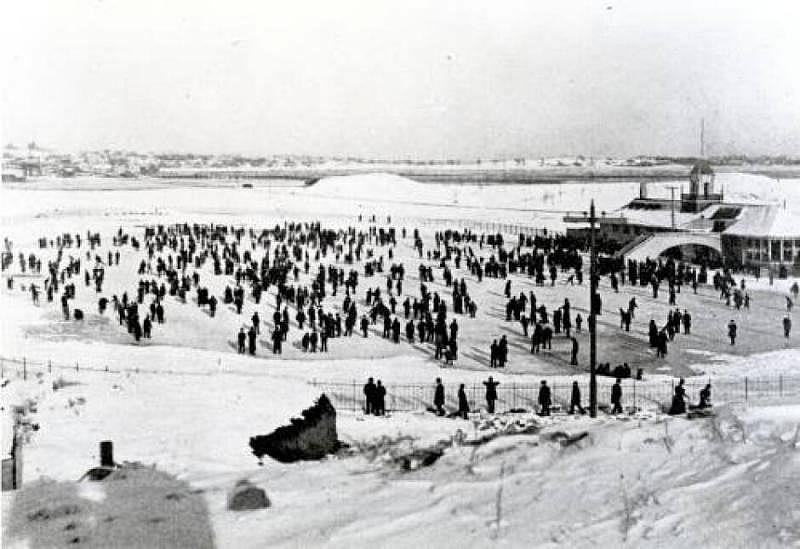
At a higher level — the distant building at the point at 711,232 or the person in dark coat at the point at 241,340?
the distant building at the point at 711,232

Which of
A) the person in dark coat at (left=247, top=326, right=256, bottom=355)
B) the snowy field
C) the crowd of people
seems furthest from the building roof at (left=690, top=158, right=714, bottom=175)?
the person in dark coat at (left=247, top=326, right=256, bottom=355)

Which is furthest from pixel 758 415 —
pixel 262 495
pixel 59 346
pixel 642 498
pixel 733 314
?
pixel 733 314

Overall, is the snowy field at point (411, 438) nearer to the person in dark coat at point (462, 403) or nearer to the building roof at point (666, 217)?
the person in dark coat at point (462, 403)

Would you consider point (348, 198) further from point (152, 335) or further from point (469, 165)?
point (469, 165)

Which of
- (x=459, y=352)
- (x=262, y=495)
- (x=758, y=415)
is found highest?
(x=758, y=415)

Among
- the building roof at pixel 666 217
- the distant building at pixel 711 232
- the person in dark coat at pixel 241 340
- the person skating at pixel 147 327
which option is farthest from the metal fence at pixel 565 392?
the building roof at pixel 666 217

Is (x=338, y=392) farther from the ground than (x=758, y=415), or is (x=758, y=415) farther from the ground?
(x=758, y=415)

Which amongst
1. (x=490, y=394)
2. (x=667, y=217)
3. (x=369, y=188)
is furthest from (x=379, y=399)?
(x=369, y=188)
